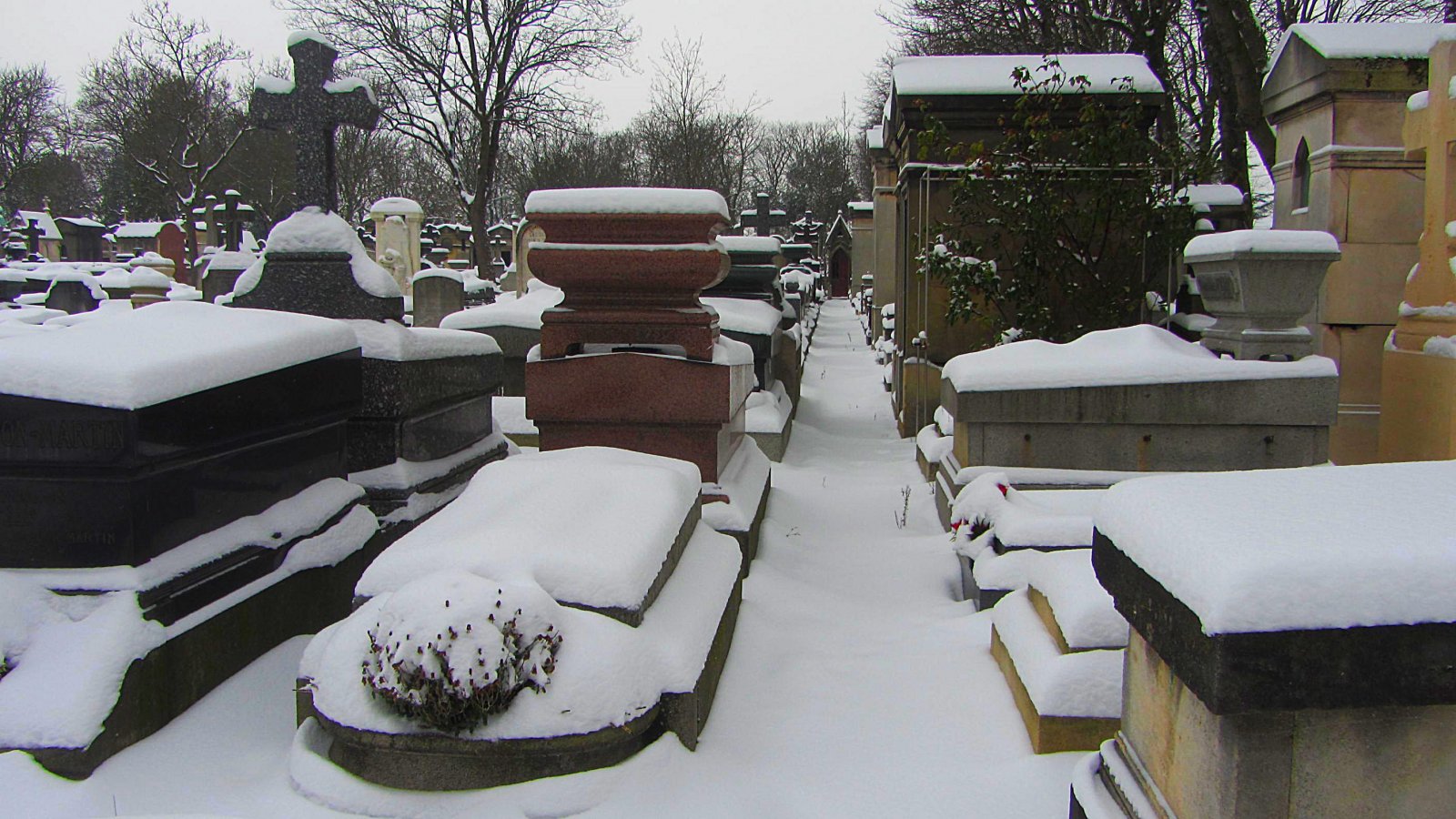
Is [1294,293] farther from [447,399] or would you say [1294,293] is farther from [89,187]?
[89,187]

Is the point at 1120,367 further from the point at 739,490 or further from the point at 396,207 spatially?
the point at 396,207

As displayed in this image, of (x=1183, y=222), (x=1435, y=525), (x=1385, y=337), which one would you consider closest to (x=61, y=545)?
(x=1435, y=525)

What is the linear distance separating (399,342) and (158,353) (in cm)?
149

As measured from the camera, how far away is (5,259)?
3572 centimetres

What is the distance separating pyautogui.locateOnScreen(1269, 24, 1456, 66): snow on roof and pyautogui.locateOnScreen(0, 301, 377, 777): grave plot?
764 centimetres

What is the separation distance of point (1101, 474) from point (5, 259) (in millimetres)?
40633

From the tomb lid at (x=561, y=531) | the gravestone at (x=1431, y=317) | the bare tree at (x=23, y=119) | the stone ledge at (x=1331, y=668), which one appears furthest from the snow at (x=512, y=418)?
the bare tree at (x=23, y=119)

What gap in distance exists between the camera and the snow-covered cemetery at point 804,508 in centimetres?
204

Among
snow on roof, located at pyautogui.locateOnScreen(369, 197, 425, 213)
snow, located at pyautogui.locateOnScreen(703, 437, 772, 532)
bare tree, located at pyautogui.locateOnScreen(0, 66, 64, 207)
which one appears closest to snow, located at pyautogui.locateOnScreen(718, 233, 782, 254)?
snow, located at pyautogui.locateOnScreen(703, 437, 772, 532)

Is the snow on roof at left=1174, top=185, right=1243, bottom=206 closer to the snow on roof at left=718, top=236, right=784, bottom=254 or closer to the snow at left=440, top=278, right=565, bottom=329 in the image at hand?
the snow on roof at left=718, top=236, right=784, bottom=254

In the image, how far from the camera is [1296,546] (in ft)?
5.98

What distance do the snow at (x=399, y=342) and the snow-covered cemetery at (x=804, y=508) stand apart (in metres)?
0.03

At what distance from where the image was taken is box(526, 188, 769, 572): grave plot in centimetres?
514

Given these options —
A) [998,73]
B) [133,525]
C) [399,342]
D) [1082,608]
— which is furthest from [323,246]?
[998,73]
